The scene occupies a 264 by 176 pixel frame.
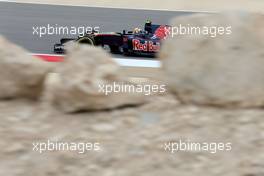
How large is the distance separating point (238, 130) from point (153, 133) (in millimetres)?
570

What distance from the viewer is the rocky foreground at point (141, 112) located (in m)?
3.63

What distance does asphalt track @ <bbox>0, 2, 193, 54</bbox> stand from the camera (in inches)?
410

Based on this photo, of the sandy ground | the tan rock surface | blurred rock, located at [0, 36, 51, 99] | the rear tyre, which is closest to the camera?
the tan rock surface

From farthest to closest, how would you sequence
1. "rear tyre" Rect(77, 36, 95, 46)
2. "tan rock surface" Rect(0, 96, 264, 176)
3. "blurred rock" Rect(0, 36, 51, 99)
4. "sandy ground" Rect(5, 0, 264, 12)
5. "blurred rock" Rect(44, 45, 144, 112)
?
"sandy ground" Rect(5, 0, 264, 12), "rear tyre" Rect(77, 36, 95, 46), "blurred rock" Rect(0, 36, 51, 99), "blurred rock" Rect(44, 45, 144, 112), "tan rock surface" Rect(0, 96, 264, 176)

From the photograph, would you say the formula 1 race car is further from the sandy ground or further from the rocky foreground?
the rocky foreground

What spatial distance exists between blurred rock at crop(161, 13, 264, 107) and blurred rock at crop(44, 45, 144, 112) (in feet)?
1.38

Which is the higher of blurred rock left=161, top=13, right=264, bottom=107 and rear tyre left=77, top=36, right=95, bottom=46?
blurred rock left=161, top=13, right=264, bottom=107

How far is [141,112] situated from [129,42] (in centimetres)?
495

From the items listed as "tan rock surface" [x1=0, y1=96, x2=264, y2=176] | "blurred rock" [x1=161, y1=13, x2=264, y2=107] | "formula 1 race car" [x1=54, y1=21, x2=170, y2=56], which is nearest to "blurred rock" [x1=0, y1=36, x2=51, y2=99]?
"tan rock surface" [x1=0, y1=96, x2=264, y2=176]

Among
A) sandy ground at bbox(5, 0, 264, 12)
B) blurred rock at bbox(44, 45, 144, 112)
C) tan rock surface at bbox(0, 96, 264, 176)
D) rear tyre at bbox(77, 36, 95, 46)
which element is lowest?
rear tyre at bbox(77, 36, 95, 46)

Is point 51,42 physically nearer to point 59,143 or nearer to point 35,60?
point 35,60

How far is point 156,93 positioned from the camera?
4281 mm

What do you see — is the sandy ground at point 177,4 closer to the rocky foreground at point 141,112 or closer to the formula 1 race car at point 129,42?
the formula 1 race car at point 129,42

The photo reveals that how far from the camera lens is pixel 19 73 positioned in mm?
4270
